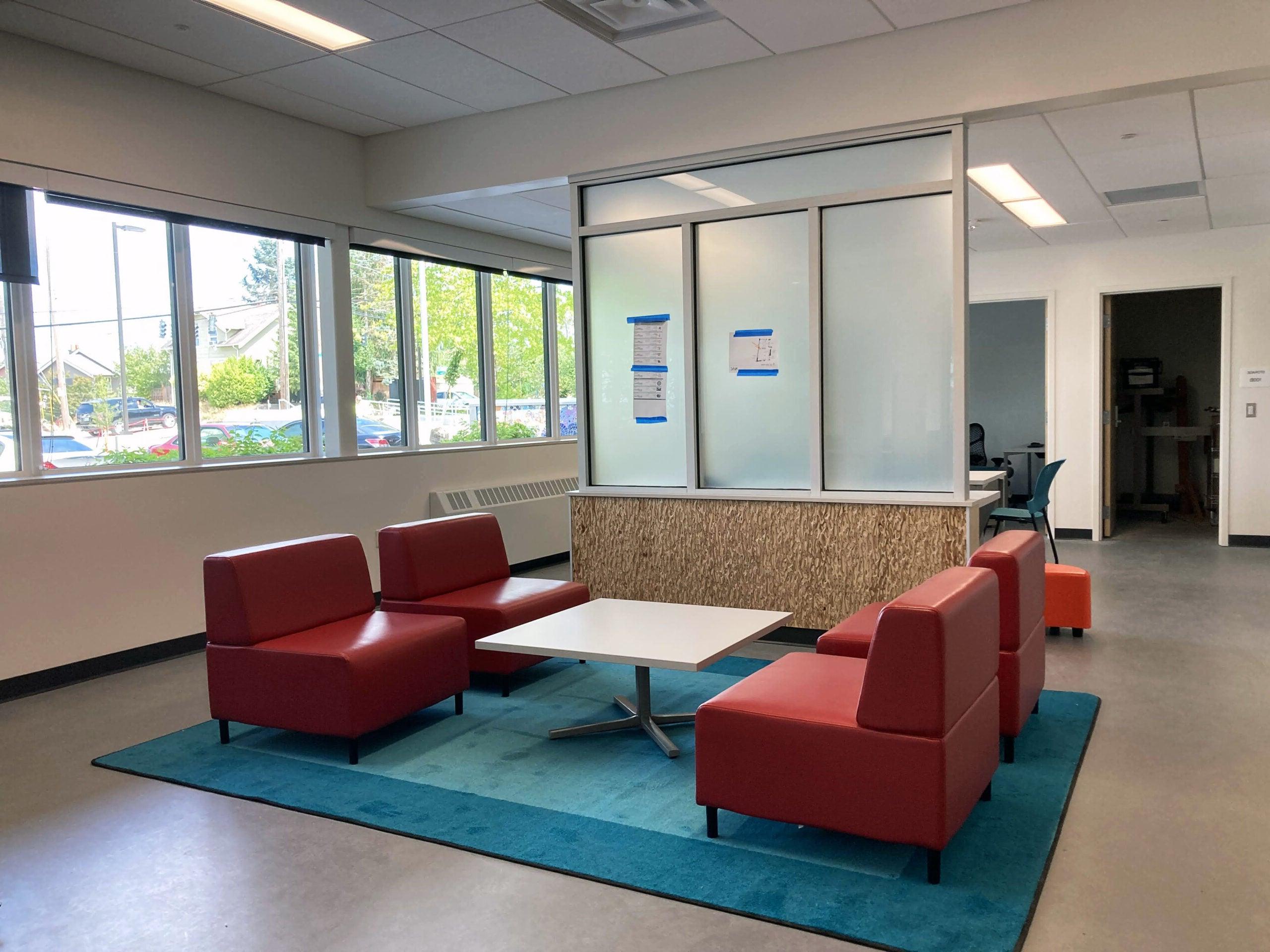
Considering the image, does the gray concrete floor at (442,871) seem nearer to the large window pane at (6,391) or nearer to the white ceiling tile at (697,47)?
the large window pane at (6,391)

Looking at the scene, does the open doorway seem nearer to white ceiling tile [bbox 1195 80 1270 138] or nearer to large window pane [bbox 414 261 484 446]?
white ceiling tile [bbox 1195 80 1270 138]

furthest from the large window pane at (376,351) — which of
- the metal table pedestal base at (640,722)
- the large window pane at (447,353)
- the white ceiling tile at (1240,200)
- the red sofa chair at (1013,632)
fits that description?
the white ceiling tile at (1240,200)

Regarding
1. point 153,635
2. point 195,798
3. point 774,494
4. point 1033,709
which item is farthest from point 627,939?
point 153,635

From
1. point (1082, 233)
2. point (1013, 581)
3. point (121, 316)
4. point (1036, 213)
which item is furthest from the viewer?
point (1082, 233)

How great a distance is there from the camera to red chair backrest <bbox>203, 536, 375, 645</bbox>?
12.4ft

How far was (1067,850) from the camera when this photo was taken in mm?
2781

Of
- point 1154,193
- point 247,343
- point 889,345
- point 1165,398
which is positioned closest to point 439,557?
point 247,343

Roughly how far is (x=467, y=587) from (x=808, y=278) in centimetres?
236

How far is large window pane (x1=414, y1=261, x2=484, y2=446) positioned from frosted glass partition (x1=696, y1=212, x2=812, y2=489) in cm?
278

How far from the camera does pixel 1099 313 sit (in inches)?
348

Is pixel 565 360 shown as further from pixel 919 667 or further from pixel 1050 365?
pixel 919 667

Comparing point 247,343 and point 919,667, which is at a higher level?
point 247,343

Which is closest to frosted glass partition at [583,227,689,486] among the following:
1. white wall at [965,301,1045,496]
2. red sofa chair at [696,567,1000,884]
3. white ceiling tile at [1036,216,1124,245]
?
red sofa chair at [696,567,1000,884]

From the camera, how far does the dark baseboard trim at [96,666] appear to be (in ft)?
15.0
